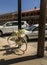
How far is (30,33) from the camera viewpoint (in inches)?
590

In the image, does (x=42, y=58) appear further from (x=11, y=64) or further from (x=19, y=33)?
(x=19, y=33)

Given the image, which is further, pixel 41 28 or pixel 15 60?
pixel 41 28

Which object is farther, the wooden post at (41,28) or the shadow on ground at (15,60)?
the wooden post at (41,28)

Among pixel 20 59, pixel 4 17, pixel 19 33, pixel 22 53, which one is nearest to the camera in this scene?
pixel 20 59

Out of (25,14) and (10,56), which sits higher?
(10,56)

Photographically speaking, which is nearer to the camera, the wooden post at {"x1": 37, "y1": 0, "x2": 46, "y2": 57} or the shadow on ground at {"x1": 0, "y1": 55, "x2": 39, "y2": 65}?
the shadow on ground at {"x1": 0, "y1": 55, "x2": 39, "y2": 65}

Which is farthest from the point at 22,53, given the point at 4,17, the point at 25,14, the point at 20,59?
the point at 4,17

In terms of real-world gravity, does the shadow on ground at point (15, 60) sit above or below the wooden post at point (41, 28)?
below

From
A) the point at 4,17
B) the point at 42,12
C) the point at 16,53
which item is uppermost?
the point at 42,12

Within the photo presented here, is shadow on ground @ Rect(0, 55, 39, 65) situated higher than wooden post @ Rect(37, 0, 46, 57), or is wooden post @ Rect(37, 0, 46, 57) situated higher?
wooden post @ Rect(37, 0, 46, 57)

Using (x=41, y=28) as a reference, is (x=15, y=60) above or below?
below

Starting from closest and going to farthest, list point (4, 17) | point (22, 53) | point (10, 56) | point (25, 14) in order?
point (10, 56)
point (22, 53)
point (25, 14)
point (4, 17)

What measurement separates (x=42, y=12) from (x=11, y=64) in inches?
115

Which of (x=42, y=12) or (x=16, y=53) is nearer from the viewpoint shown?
(x=42, y=12)
